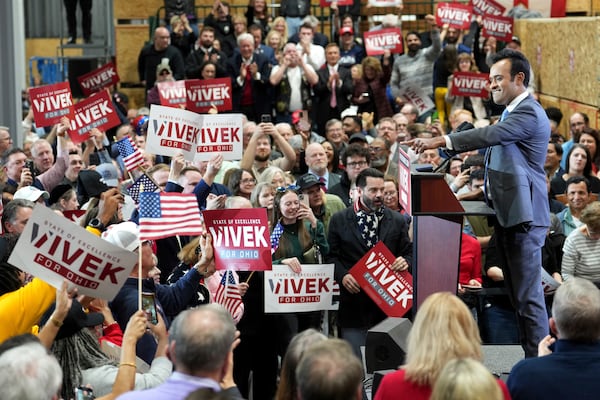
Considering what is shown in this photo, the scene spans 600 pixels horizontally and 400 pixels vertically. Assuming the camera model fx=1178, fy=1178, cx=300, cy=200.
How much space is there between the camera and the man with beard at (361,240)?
380 inches

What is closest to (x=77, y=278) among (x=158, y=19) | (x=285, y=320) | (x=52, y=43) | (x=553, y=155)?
(x=285, y=320)

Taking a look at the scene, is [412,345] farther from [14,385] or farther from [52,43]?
[52,43]

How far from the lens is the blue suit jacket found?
705 cm

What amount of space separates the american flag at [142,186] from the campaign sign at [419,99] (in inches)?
292

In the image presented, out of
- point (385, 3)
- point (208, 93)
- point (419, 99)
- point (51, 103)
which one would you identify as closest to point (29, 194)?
point (51, 103)

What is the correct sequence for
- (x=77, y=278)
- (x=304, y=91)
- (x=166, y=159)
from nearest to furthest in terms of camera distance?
1. (x=77, y=278)
2. (x=166, y=159)
3. (x=304, y=91)

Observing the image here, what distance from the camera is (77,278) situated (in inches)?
252

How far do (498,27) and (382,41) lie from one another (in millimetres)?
1795

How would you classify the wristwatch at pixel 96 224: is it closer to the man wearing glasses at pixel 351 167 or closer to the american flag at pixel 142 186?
the american flag at pixel 142 186

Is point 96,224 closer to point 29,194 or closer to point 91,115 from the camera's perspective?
point 29,194

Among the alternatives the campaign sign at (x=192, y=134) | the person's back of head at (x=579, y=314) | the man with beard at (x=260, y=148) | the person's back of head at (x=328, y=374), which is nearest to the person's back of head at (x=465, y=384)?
the person's back of head at (x=328, y=374)

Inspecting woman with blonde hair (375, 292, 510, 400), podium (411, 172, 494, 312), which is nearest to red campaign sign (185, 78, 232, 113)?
podium (411, 172, 494, 312)

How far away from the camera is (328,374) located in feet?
14.7

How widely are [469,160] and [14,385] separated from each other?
681 centimetres
